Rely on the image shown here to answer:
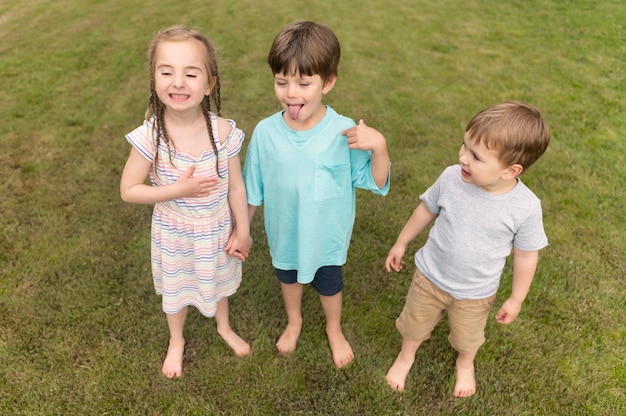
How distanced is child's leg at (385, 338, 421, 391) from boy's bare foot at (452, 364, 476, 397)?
0.28 metres

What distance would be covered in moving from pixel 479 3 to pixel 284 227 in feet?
30.8

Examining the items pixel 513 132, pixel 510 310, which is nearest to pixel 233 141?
pixel 513 132

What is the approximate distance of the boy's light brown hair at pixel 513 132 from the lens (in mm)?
1879

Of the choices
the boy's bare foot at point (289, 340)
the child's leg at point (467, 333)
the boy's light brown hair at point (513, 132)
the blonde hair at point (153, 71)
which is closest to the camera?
the boy's light brown hair at point (513, 132)

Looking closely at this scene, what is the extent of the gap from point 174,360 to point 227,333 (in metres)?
0.36

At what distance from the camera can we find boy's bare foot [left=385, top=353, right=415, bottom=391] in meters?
2.73

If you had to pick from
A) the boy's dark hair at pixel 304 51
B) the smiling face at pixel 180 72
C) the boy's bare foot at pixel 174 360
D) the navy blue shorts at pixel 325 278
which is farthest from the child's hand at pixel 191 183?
the boy's bare foot at pixel 174 360

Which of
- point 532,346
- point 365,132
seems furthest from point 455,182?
point 532,346

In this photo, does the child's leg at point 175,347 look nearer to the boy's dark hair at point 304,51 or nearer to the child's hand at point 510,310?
the boy's dark hair at point 304,51

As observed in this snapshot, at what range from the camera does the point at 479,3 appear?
9742 millimetres

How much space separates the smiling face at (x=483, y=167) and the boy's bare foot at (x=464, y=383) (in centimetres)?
130

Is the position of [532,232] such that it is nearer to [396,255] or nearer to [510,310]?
[510,310]

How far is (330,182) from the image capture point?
2225mm

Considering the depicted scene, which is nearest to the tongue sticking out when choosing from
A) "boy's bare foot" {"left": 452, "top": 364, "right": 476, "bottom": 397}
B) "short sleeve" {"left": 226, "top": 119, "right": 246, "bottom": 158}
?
"short sleeve" {"left": 226, "top": 119, "right": 246, "bottom": 158}
